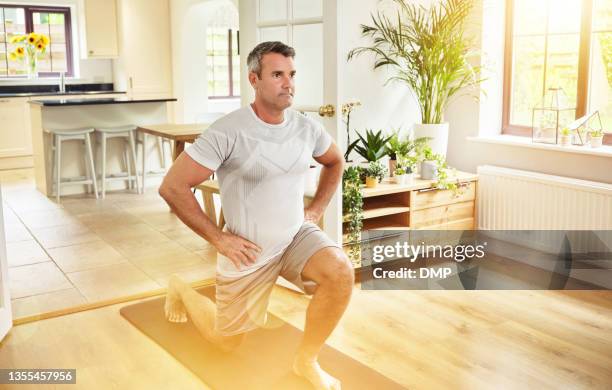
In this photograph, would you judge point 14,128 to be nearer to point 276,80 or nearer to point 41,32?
point 41,32

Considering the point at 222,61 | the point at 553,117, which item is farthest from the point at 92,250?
the point at 222,61

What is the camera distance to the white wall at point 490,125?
171 inches

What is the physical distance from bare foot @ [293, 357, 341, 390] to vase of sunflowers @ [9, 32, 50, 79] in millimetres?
6787

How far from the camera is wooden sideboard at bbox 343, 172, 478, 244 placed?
415 centimetres

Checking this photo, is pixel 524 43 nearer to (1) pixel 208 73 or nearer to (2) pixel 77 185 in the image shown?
(2) pixel 77 185

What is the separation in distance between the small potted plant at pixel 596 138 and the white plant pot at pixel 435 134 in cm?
95

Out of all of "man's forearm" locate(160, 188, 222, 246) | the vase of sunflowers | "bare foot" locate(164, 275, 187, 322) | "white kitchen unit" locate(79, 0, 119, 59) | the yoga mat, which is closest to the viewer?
"man's forearm" locate(160, 188, 222, 246)

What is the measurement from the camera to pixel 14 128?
828 centimetres

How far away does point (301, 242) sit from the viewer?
2.61 metres

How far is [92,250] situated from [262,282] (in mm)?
2509

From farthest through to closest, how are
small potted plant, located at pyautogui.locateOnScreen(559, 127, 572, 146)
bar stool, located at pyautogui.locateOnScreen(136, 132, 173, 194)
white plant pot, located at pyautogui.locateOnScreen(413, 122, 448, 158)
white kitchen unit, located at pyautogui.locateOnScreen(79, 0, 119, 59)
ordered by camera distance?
white kitchen unit, located at pyautogui.locateOnScreen(79, 0, 119, 59) < bar stool, located at pyautogui.locateOnScreen(136, 132, 173, 194) < white plant pot, located at pyautogui.locateOnScreen(413, 122, 448, 158) < small potted plant, located at pyautogui.locateOnScreen(559, 127, 572, 146)

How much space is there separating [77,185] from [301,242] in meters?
4.90

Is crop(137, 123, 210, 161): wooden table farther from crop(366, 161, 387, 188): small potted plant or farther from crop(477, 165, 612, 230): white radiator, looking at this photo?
crop(477, 165, 612, 230): white radiator

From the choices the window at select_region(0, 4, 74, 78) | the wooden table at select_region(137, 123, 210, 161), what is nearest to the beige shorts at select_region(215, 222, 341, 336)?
the wooden table at select_region(137, 123, 210, 161)
